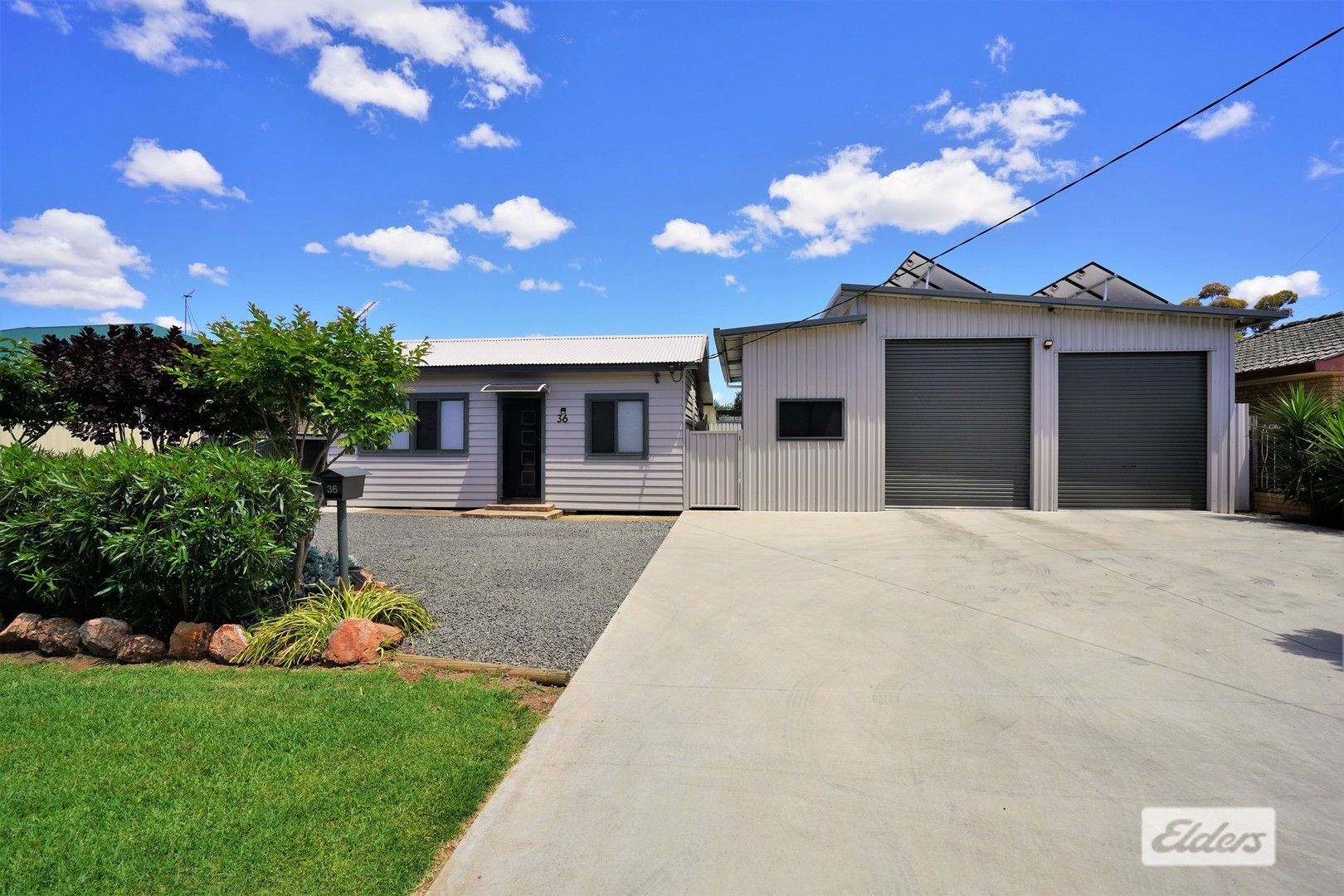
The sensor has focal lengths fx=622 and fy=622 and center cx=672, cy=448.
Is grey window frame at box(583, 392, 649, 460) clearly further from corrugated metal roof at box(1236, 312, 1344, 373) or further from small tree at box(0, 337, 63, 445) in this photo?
corrugated metal roof at box(1236, 312, 1344, 373)

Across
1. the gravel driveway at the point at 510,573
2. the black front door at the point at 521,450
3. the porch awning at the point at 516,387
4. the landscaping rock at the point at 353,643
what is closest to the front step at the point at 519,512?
the gravel driveway at the point at 510,573

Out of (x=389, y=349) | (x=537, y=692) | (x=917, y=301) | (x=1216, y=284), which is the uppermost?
(x=1216, y=284)

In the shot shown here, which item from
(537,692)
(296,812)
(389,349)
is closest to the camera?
(296,812)

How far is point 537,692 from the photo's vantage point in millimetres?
3707

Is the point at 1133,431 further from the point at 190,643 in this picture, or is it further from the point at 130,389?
the point at 130,389

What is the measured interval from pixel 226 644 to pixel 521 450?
9064 mm

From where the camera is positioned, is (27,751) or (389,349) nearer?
(27,751)

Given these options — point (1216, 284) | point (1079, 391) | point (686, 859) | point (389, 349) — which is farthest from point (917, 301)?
point (1216, 284)

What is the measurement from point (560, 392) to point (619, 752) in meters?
9.98

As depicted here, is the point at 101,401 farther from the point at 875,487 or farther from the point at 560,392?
the point at 875,487

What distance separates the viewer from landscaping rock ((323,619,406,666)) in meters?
4.10

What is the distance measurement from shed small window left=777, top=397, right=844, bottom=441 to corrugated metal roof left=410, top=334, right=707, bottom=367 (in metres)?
2.00

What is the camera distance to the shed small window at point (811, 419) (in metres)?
11.7

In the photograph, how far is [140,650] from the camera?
4.20 m
